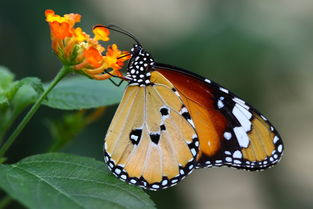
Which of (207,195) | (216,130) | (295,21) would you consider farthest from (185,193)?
(216,130)

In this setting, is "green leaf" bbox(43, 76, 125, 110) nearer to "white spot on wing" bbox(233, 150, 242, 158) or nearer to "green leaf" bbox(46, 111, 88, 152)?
"green leaf" bbox(46, 111, 88, 152)

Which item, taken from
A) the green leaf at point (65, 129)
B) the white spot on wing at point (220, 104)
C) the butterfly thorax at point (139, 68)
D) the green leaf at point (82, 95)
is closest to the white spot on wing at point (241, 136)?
the white spot on wing at point (220, 104)

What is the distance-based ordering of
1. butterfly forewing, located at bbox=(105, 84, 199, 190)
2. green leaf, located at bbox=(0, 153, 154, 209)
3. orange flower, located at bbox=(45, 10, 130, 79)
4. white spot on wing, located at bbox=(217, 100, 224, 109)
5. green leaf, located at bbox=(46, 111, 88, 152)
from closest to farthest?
1. green leaf, located at bbox=(0, 153, 154, 209)
2. orange flower, located at bbox=(45, 10, 130, 79)
3. butterfly forewing, located at bbox=(105, 84, 199, 190)
4. white spot on wing, located at bbox=(217, 100, 224, 109)
5. green leaf, located at bbox=(46, 111, 88, 152)

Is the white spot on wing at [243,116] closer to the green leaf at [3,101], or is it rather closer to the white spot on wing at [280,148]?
the white spot on wing at [280,148]

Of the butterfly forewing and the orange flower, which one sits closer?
the orange flower

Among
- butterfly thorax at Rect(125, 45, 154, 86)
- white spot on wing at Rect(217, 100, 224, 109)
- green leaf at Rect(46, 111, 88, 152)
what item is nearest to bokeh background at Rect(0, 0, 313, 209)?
green leaf at Rect(46, 111, 88, 152)

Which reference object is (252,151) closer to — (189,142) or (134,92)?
(189,142)
